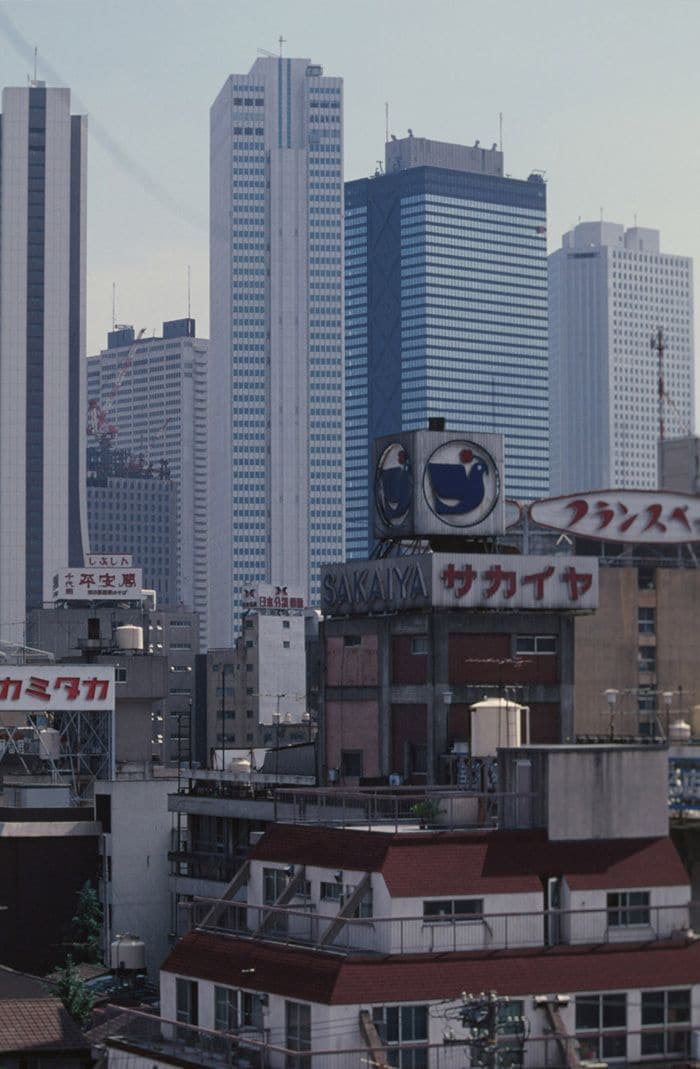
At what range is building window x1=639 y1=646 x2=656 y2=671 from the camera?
528 feet

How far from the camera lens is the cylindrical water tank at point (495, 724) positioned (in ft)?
260

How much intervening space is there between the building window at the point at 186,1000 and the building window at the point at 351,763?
49.2 m

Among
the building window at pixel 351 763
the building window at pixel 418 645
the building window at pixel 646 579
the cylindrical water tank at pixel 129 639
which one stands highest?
the building window at pixel 646 579

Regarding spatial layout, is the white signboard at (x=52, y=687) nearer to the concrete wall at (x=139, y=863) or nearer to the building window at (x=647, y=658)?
the concrete wall at (x=139, y=863)

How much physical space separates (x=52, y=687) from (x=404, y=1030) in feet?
271

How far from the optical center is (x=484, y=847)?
64438 millimetres

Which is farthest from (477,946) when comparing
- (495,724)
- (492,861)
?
(495,724)

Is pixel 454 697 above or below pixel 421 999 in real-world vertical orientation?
above

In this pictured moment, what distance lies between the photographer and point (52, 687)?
5517 inches

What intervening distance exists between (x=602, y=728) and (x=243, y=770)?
119ft

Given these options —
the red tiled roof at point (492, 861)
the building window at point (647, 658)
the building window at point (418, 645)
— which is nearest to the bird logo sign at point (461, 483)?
the building window at point (418, 645)

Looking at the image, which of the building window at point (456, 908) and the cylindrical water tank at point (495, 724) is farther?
the cylindrical water tank at point (495, 724)

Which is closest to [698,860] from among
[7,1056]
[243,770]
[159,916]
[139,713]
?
[7,1056]

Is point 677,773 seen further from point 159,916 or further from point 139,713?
point 139,713
